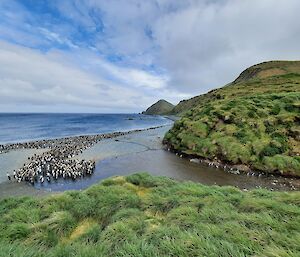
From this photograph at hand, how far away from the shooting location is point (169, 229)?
26.4 feet

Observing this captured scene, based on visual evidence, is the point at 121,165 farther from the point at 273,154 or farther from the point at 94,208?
the point at 94,208

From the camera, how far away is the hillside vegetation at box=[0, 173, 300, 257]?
5980mm

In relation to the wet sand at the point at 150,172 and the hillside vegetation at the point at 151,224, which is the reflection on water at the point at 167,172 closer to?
the wet sand at the point at 150,172

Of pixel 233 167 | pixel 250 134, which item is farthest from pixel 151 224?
pixel 250 134

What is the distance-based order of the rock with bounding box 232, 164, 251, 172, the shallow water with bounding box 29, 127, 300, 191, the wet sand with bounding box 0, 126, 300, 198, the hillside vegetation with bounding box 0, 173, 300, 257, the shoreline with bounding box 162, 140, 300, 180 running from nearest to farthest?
the hillside vegetation with bounding box 0, 173, 300, 257 < the wet sand with bounding box 0, 126, 300, 198 < the shallow water with bounding box 29, 127, 300, 191 < the shoreline with bounding box 162, 140, 300, 180 < the rock with bounding box 232, 164, 251, 172

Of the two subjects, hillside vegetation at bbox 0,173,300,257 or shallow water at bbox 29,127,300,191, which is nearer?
hillside vegetation at bbox 0,173,300,257

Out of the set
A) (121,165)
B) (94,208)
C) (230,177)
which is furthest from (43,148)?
(94,208)

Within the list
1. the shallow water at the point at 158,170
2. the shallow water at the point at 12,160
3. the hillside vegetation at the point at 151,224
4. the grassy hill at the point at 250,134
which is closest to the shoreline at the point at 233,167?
the grassy hill at the point at 250,134

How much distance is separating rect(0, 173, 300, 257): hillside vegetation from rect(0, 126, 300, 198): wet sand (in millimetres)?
15885

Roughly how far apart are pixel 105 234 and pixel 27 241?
2.73 m

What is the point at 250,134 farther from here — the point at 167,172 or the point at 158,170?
the point at 158,170

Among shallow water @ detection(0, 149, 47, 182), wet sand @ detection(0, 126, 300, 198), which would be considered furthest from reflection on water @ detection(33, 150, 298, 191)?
shallow water @ detection(0, 149, 47, 182)

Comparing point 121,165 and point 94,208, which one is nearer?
point 94,208

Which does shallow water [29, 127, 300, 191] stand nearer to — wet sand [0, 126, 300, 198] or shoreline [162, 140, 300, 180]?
wet sand [0, 126, 300, 198]
